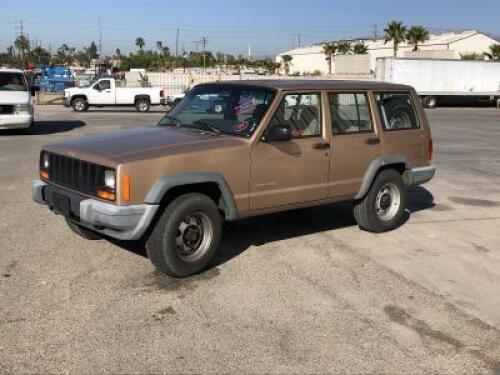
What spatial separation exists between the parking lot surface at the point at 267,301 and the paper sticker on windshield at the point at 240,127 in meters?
1.27

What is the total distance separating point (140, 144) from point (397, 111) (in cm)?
334

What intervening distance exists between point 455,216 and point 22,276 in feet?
18.3

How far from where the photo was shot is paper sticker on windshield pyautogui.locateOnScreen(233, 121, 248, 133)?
5766 mm

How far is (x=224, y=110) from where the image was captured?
610 centimetres

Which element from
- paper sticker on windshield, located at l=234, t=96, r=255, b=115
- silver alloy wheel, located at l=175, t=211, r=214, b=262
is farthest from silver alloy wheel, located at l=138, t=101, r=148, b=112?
silver alloy wheel, located at l=175, t=211, r=214, b=262

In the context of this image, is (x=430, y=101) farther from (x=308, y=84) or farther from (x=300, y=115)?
(x=300, y=115)

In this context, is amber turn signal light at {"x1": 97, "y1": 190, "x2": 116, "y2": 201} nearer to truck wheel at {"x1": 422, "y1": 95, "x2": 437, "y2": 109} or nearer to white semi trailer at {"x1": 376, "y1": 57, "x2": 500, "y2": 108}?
white semi trailer at {"x1": 376, "y1": 57, "x2": 500, "y2": 108}

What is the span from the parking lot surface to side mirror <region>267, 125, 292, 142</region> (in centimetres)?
120

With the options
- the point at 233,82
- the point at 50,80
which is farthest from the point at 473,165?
the point at 50,80

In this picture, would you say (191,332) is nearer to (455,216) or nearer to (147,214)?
(147,214)

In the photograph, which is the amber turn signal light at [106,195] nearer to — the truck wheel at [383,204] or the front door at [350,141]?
the front door at [350,141]

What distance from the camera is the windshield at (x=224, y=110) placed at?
5.83 metres

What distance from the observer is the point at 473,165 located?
43.2 feet

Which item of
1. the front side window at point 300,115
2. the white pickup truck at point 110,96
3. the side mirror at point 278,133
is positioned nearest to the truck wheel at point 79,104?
the white pickup truck at point 110,96
